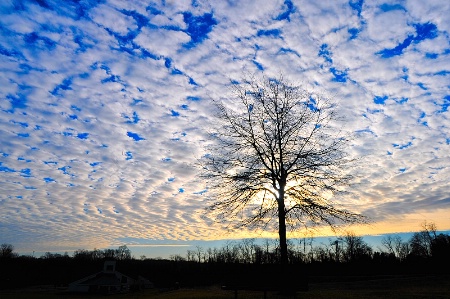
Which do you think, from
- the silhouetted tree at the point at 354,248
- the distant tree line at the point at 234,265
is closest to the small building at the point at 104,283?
the distant tree line at the point at 234,265

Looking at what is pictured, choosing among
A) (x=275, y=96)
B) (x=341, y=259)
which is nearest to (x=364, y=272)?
(x=341, y=259)

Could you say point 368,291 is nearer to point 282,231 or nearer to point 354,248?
point 282,231

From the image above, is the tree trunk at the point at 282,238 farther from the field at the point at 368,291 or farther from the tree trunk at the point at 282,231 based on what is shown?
the field at the point at 368,291

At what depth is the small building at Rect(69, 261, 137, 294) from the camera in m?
89.9

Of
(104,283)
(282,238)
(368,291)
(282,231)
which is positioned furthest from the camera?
(104,283)

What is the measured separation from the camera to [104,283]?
9112 cm

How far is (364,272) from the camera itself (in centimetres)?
7869

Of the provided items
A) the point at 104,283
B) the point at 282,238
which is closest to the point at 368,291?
the point at 282,238

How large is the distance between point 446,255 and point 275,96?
78047mm

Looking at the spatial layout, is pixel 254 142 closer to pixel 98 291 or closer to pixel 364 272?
pixel 364 272

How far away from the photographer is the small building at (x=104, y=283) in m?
89.9

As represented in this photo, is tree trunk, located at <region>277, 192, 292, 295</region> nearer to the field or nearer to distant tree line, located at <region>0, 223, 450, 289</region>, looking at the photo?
the field

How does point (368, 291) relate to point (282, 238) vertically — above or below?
below

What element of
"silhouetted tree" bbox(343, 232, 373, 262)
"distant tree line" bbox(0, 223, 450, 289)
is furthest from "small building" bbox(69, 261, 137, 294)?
"silhouetted tree" bbox(343, 232, 373, 262)
